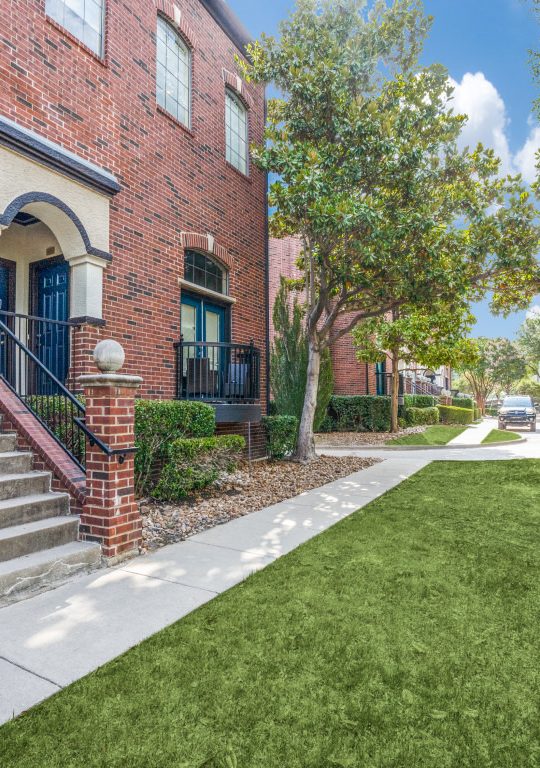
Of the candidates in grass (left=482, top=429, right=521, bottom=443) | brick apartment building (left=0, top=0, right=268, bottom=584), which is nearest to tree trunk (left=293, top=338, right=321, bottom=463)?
brick apartment building (left=0, top=0, right=268, bottom=584)

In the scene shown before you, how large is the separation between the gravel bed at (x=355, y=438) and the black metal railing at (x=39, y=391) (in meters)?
9.28

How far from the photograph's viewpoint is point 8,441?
4.38 metres

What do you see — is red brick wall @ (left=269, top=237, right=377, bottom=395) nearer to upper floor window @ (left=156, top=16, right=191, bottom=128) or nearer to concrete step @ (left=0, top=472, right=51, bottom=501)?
upper floor window @ (left=156, top=16, right=191, bottom=128)

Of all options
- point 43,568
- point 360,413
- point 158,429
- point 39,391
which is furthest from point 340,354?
point 43,568

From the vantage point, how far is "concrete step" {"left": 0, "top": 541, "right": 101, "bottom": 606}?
10.1ft

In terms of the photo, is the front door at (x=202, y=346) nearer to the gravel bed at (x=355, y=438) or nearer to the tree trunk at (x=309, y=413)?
the tree trunk at (x=309, y=413)

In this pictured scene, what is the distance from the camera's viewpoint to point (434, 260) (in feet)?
28.3

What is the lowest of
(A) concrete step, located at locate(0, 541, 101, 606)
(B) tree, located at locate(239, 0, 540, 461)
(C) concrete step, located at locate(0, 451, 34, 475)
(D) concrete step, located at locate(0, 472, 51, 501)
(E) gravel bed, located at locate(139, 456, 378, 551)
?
(E) gravel bed, located at locate(139, 456, 378, 551)

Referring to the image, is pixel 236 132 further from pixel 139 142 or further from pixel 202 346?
pixel 202 346

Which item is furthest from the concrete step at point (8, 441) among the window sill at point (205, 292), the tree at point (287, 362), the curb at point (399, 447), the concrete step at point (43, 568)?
the curb at point (399, 447)

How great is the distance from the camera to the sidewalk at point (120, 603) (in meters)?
2.27

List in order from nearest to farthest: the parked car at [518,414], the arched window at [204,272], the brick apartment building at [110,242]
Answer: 1. the brick apartment building at [110,242]
2. the arched window at [204,272]
3. the parked car at [518,414]

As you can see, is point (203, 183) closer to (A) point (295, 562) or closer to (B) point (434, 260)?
(B) point (434, 260)

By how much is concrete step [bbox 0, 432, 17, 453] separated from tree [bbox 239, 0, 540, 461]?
228 inches
